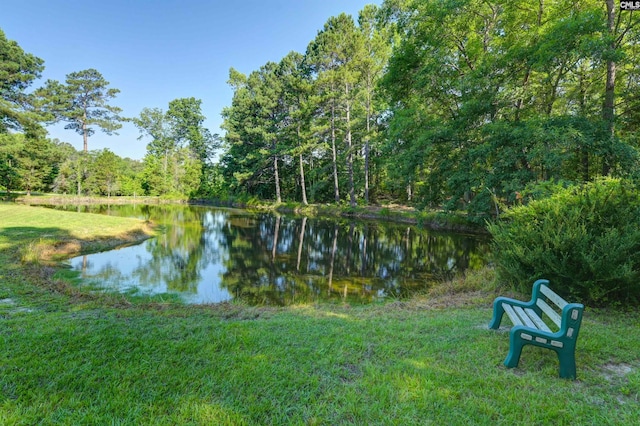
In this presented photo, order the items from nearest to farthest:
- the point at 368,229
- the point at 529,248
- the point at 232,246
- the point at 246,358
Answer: the point at 246,358
the point at 529,248
the point at 232,246
the point at 368,229

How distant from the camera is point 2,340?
3.31 meters

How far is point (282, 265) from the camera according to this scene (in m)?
10.8

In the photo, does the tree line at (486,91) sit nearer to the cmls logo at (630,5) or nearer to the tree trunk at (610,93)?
the tree trunk at (610,93)

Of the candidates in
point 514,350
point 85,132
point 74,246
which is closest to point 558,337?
point 514,350

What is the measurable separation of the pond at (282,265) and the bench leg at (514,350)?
447 centimetres

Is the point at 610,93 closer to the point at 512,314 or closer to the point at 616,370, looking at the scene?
the point at 512,314

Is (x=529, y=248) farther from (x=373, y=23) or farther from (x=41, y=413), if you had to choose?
(x=373, y=23)

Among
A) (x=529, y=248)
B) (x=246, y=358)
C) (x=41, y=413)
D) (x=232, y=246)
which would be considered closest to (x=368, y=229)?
(x=232, y=246)

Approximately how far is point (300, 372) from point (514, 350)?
205 cm

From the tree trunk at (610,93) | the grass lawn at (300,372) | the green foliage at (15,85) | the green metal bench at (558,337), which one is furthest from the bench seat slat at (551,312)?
the green foliage at (15,85)

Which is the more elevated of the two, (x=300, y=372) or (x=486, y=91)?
(x=486, y=91)

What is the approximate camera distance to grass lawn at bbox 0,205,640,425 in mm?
2252

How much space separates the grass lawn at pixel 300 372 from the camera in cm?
225

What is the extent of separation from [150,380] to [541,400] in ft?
10.6
